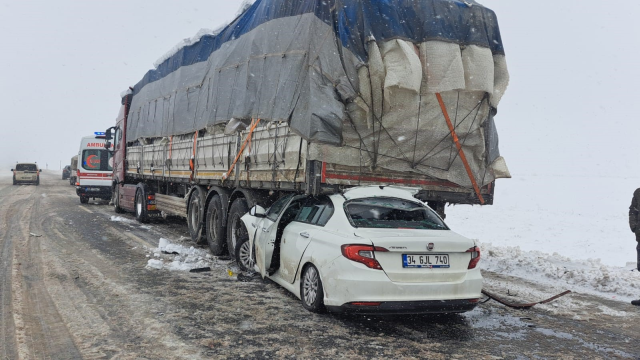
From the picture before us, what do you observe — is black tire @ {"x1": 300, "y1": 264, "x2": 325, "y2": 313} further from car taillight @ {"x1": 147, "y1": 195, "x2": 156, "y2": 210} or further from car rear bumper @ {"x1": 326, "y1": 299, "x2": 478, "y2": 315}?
car taillight @ {"x1": 147, "y1": 195, "x2": 156, "y2": 210}

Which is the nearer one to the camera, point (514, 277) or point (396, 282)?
point (396, 282)

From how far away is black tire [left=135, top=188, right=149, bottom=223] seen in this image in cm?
1434

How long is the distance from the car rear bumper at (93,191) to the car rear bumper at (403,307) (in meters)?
19.8

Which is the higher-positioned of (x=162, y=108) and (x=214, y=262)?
(x=162, y=108)

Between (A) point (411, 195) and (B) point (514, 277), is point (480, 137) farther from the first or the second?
(B) point (514, 277)

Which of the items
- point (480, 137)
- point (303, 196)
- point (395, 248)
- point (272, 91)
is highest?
point (272, 91)

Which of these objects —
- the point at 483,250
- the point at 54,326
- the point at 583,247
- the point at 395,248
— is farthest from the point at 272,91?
the point at 583,247

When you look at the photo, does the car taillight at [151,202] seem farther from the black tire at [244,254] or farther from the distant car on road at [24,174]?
the distant car on road at [24,174]

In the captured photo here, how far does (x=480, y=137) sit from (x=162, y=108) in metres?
8.50

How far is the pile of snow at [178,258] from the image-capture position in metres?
7.74

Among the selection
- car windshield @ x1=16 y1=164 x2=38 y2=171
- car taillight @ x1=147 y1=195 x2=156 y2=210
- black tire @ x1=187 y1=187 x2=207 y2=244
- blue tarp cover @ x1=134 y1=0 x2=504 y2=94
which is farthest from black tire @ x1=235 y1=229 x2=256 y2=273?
car windshield @ x1=16 y1=164 x2=38 y2=171

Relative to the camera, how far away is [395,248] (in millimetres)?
4621

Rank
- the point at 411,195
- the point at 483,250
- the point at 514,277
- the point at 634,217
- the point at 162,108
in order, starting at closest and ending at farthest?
1. the point at 411,195
2. the point at 634,217
3. the point at 514,277
4. the point at 483,250
5. the point at 162,108

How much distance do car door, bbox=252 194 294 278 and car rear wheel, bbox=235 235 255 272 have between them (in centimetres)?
38
